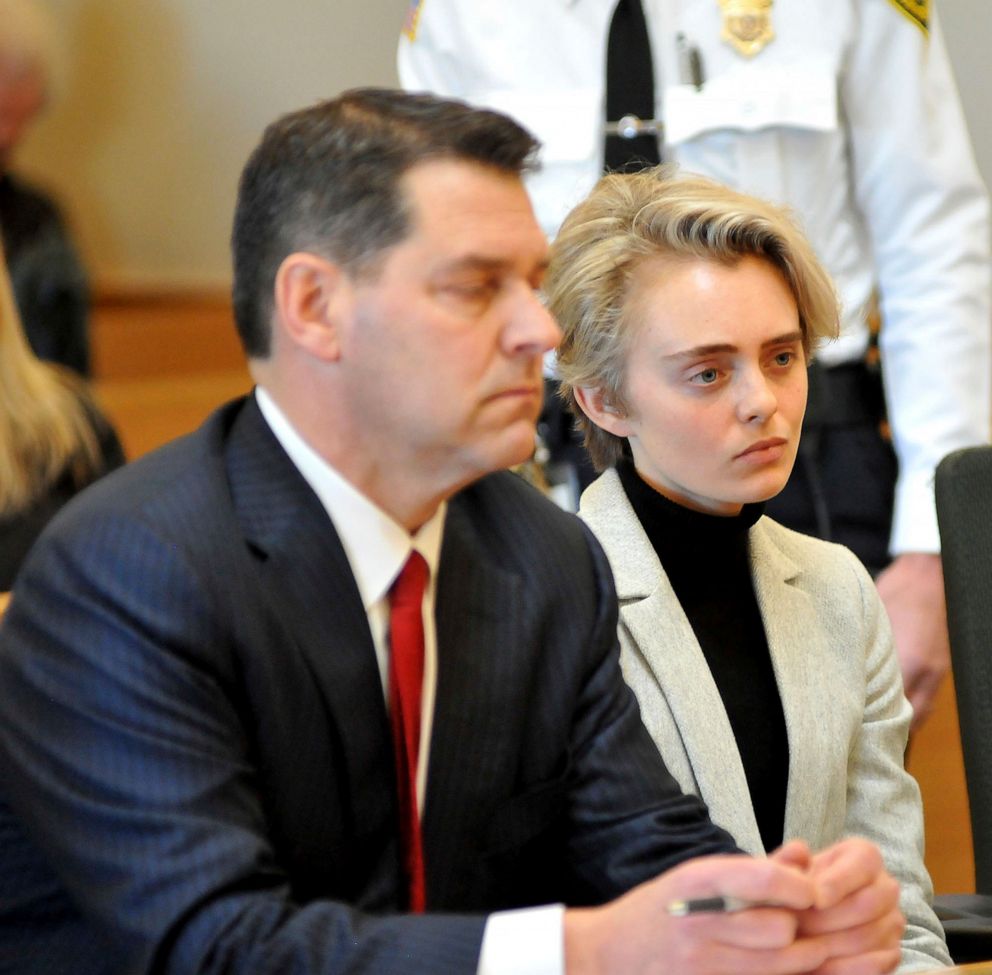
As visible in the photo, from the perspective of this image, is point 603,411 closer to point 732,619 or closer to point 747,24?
point 732,619

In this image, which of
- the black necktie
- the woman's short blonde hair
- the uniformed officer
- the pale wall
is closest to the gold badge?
the uniformed officer

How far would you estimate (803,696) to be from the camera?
1.64 meters

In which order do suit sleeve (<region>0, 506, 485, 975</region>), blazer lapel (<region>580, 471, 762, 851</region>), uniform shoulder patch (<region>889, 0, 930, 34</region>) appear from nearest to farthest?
suit sleeve (<region>0, 506, 485, 975</region>) → blazer lapel (<region>580, 471, 762, 851</region>) → uniform shoulder patch (<region>889, 0, 930, 34</region>)

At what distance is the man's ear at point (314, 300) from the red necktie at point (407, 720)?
0.22 m

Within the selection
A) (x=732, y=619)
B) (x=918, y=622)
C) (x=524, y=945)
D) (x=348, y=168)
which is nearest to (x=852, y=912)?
(x=524, y=945)

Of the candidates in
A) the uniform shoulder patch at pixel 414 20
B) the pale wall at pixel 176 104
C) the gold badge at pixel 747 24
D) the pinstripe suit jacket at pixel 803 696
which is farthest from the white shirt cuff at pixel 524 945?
the pale wall at pixel 176 104

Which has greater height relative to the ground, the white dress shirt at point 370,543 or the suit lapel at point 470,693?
the white dress shirt at point 370,543

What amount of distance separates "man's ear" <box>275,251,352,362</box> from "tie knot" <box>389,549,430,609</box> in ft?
0.62

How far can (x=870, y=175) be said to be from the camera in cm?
234

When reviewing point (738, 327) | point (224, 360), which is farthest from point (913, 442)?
point (224, 360)

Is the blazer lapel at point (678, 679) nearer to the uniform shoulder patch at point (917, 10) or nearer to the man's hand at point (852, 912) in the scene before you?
the man's hand at point (852, 912)

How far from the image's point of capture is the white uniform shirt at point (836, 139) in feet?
7.51

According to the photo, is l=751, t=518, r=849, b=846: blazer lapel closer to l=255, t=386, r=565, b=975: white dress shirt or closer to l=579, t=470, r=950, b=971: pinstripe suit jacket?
l=579, t=470, r=950, b=971: pinstripe suit jacket

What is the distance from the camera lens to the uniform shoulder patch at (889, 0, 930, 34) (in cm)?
230
